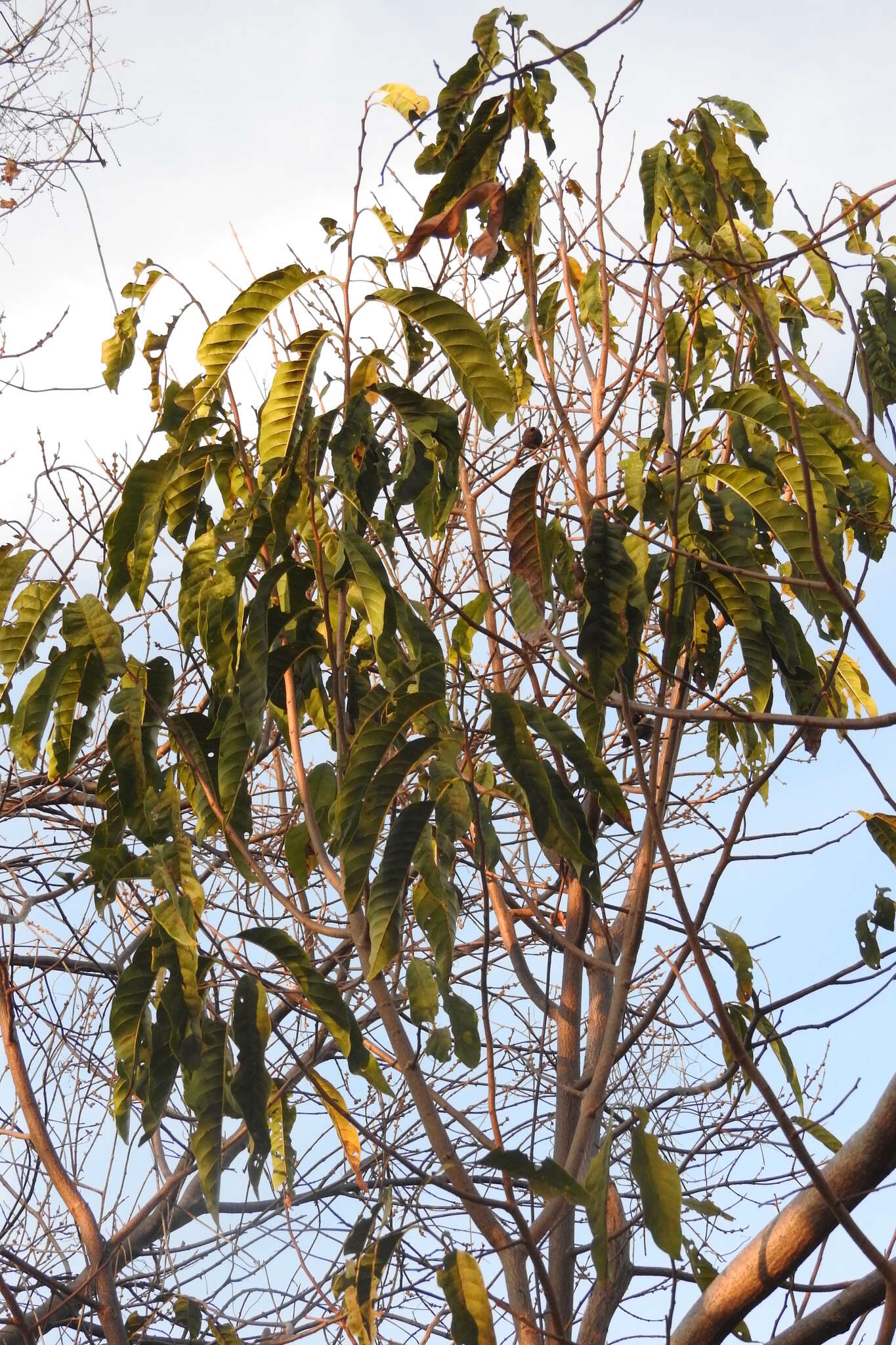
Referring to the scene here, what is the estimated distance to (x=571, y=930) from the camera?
2.03m

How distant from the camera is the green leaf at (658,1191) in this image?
4.12 feet

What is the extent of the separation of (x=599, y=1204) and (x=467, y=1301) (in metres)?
0.28

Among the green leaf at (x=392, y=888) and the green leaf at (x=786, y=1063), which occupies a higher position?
the green leaf at (x=392, y=888)

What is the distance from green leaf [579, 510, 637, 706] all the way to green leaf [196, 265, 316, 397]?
0.47 meters

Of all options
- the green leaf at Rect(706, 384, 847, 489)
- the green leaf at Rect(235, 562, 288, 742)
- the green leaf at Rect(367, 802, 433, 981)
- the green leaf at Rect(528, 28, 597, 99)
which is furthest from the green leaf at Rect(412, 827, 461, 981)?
the green leaf at Rect(528, 28, 597, 99)

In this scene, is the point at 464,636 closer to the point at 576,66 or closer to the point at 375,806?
the point at 375,806

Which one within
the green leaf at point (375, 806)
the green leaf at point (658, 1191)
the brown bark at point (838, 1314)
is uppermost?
the green leaf at point (375, 806)

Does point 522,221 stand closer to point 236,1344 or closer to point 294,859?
point 294,859

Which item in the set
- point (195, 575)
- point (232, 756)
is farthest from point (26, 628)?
point (232, 756)

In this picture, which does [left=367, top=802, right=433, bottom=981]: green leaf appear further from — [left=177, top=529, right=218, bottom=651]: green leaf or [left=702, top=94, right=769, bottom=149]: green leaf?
[left=702, top=94, right=769, bottom=149]: green leaf

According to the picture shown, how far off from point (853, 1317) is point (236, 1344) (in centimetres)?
114

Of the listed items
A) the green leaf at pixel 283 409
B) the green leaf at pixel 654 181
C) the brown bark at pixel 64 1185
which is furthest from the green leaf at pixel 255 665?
the brown bark at pixel 64 1185

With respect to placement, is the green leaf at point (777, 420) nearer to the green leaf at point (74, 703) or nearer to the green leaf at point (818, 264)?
the green leaf at point (818, 264)

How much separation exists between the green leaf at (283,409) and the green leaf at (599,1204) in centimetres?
86
